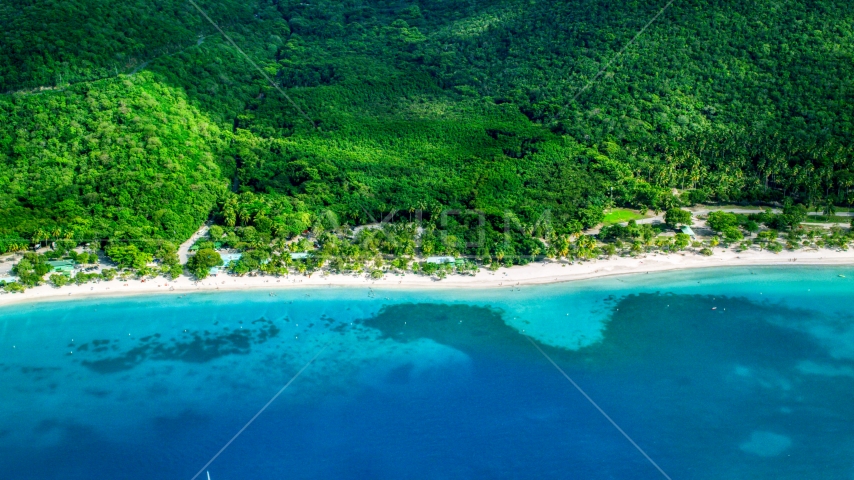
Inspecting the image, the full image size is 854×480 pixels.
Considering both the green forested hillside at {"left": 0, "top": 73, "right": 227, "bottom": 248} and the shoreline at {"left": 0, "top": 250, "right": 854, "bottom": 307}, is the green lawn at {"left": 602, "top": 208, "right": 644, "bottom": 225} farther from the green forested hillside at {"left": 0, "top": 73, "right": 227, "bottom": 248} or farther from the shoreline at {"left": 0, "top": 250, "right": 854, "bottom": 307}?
the green forested hillside at {"left": 0, "top": 73, "right": 227, "bottom": 248}

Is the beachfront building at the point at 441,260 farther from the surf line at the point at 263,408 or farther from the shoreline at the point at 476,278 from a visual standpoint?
the surf line at the point at 263,408

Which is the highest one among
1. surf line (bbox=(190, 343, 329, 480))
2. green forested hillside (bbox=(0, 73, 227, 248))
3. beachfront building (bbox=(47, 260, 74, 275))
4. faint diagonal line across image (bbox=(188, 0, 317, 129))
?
faint diagonal line across image (bbox=(188, 0, 317, 129))

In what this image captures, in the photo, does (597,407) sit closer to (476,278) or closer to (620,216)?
(476,278)

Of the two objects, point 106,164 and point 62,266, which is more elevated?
point 106,164

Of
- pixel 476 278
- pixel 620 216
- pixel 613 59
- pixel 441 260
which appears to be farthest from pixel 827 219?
pixel 441 260

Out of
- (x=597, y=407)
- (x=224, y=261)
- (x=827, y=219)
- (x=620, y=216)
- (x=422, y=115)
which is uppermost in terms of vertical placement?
(x=422, y=115)

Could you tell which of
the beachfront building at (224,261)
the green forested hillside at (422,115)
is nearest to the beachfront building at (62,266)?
the green forested hillside at (422,115)

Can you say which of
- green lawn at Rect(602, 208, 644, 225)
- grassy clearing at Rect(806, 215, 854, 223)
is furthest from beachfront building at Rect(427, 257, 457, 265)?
grassy clearing at Rect(806, 215, 854, 223)
